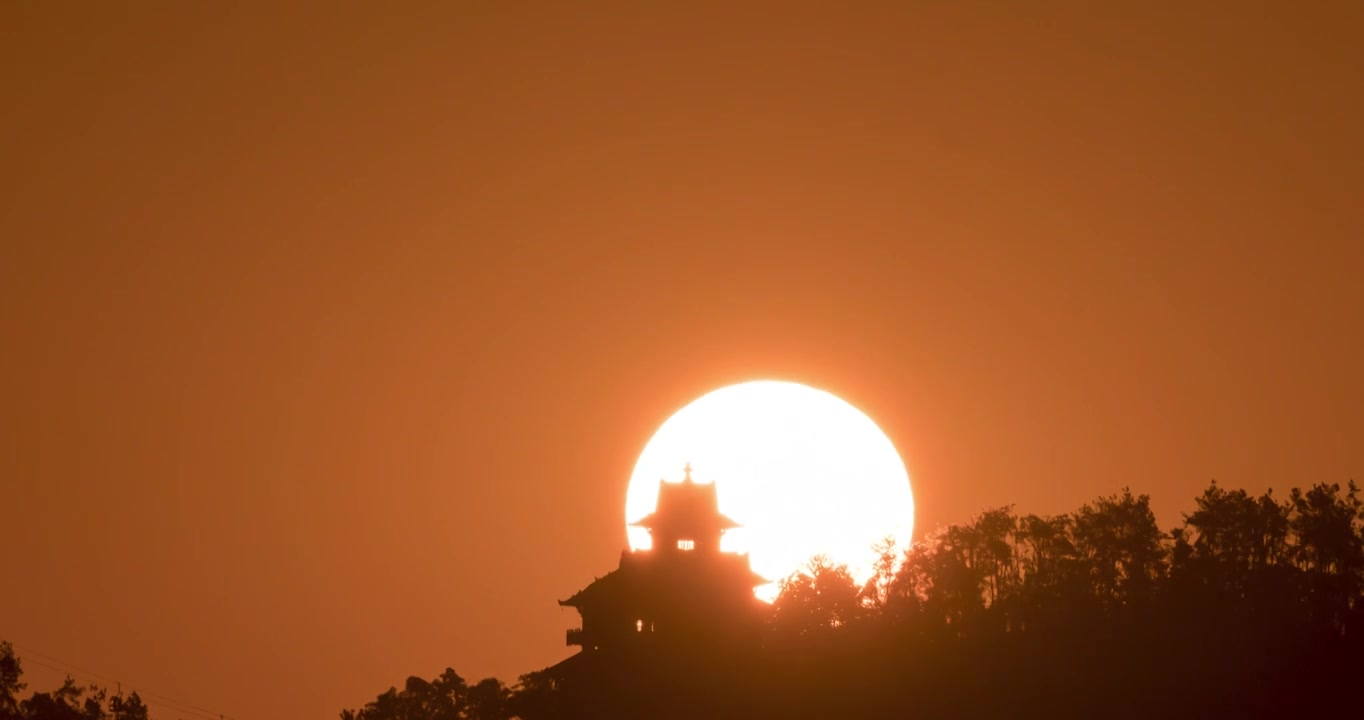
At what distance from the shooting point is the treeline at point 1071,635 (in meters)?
73.8

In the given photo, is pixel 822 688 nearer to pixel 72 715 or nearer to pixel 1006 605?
pixel 1006 605

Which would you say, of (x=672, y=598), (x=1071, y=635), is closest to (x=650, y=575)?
(x=672, y=598)

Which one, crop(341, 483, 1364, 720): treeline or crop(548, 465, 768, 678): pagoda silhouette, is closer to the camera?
crop(341, 483, 1364, 720): treeline

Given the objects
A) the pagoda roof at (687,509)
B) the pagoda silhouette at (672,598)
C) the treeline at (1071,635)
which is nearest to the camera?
the treeline at (1071,635)

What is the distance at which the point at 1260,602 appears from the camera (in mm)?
77250

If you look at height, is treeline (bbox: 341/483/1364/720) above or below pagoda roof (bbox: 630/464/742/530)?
below

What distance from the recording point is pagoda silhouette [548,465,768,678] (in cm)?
8431

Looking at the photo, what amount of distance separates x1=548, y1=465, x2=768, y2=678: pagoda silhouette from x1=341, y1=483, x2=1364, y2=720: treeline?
1.30 meters

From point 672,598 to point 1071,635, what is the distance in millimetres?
21423

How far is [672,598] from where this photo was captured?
86.1m

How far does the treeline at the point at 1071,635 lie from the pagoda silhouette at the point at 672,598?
1295mm

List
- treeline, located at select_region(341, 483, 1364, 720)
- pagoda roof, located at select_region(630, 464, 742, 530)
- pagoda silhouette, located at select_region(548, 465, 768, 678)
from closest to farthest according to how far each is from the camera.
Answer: treeline, located at select_region(341, 483, 1364, 720)
pagoda silhouette, located at select_region(548, 465, 768, 678)
pagoda roof, located at select_region(630, 464, 742, 530)

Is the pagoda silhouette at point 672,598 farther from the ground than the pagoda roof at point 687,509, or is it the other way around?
the pagoda roof at point 687,509

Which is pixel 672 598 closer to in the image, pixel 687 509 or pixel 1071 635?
pixel 687 509
